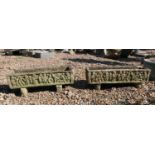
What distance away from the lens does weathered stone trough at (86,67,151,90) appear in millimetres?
4992

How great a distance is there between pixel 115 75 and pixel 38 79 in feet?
4.44

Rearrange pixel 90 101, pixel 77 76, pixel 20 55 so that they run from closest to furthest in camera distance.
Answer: pixel 90 101, pixel 77 76, pixel 20 55

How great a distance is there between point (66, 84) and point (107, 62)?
2.44 meters

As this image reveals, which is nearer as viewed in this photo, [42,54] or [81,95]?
[81,95]

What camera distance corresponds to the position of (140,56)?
748cm

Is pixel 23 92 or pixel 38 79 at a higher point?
pixel 38 79

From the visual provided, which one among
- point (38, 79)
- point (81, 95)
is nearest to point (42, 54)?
point (38, 79)

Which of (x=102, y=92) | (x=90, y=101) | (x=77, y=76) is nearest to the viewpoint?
(x=90, y=101)

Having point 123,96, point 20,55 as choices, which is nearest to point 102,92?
point 123,96

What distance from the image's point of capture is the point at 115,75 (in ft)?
16.5

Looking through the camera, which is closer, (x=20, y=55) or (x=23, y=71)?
(x=23, y=71)

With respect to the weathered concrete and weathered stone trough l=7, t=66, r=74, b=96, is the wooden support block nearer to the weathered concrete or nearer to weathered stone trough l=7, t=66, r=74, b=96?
weathered stone trough l=7, t=66, r=74, b=96

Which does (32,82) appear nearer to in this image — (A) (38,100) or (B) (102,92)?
(A) (38,100)

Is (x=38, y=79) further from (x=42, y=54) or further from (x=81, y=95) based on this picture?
(x=42, y=54)
